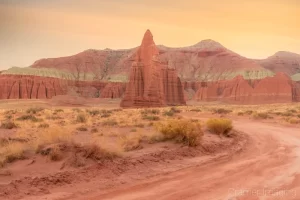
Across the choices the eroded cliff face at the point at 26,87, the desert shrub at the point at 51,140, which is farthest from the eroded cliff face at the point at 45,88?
the desert shrub at the point at 51,140

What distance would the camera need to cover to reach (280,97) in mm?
108625

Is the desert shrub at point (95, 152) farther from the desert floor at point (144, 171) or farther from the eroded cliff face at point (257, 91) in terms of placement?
the eroded cliff face at point (257, 91)

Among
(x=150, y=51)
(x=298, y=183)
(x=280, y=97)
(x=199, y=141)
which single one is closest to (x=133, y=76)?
(x=150, y=51)

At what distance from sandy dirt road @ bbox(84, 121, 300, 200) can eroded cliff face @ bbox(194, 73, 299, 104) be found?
102 m

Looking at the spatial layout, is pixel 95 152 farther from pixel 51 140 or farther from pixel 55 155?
pixel 51 140

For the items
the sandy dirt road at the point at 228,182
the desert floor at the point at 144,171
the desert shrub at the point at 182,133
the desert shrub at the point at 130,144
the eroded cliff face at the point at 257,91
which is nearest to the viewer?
the sandy dirt road at the point at 228,182

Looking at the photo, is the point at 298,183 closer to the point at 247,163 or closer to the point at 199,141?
the point at 247,163

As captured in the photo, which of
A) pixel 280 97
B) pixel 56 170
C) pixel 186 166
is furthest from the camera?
pixel 280 97

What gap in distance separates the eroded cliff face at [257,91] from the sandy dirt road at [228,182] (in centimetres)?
10195

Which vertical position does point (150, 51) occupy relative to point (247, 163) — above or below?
above

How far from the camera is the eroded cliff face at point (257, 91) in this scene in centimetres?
10931

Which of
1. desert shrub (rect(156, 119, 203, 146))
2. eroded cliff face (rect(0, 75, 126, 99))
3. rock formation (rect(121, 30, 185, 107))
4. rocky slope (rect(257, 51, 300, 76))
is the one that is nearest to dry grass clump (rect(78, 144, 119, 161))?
desert shrub (rect(156, 119, 203, 146))

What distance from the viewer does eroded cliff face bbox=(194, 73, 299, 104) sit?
10931 centimetres

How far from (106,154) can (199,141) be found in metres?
4.62
